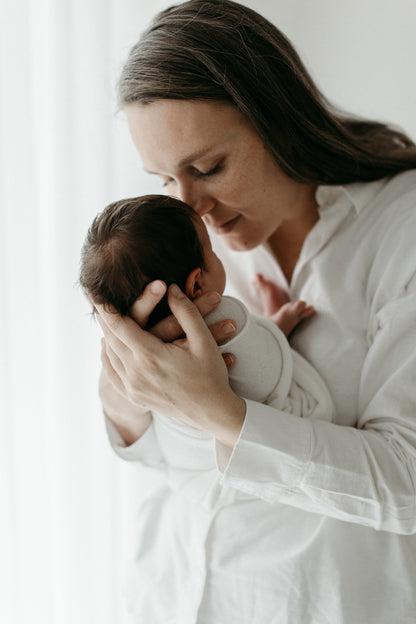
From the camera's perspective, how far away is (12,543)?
157 centimetres

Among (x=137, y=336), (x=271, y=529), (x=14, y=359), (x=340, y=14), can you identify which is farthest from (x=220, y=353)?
(x=340, y=14)

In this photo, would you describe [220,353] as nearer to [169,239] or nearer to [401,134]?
[169,239]

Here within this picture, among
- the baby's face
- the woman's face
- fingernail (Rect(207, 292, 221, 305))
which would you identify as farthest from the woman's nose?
fingernail (Rect(207, 292, 221, 305))

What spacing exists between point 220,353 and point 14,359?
72cm

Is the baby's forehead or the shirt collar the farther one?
the shirt collar

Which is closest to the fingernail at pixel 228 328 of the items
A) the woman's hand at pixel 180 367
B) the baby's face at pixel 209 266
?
the woman's hand at pixel 180 367

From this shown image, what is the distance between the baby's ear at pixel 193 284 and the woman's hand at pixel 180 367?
56mm

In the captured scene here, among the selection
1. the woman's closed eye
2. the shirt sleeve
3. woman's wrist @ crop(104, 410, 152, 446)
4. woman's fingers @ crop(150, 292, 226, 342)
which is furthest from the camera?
woman's wrist @ crop(104, 410, 152, 446)

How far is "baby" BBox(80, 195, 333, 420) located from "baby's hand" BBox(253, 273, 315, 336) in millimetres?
42

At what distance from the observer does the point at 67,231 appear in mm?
1524

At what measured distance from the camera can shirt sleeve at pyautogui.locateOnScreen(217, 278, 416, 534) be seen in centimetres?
98

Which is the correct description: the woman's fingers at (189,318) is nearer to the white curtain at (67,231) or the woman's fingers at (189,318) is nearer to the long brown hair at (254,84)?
the long brown hair at (254,84)

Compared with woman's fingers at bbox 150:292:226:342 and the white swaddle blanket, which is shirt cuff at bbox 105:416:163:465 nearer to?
the white swaddle blanket

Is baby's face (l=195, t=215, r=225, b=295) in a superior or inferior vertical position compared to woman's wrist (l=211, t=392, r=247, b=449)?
superior
